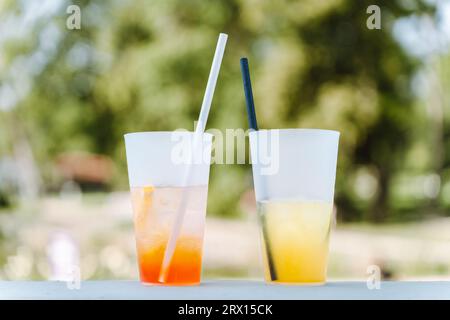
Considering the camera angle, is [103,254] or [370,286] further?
[103,254]

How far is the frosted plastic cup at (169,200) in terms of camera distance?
870 millimetres

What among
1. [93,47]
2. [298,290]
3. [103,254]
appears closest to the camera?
[298,290]

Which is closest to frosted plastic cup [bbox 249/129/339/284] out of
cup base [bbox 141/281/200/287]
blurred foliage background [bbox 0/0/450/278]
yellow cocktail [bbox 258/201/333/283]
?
yellow cocktail [bbox 258/201/333/283]

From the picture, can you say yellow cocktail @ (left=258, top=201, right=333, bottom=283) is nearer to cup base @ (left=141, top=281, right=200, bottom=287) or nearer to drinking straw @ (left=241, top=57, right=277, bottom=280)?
drinking straw @ (left=241, top=57, right=277, bottom=280)

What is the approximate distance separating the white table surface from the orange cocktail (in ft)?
0.09

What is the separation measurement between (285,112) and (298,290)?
6.08 metres

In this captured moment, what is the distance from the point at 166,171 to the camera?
34.5 inches

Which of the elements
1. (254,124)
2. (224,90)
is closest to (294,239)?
(254,124)

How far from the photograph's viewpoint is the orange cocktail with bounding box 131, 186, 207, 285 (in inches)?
34.4

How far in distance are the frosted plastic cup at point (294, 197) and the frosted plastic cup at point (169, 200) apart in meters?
0.07

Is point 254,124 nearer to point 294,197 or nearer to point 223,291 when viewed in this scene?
point 294,197

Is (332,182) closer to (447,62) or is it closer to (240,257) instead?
(240,257)

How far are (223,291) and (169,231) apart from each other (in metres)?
0.10

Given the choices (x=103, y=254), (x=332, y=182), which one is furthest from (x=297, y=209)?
(x=103, y=254)
